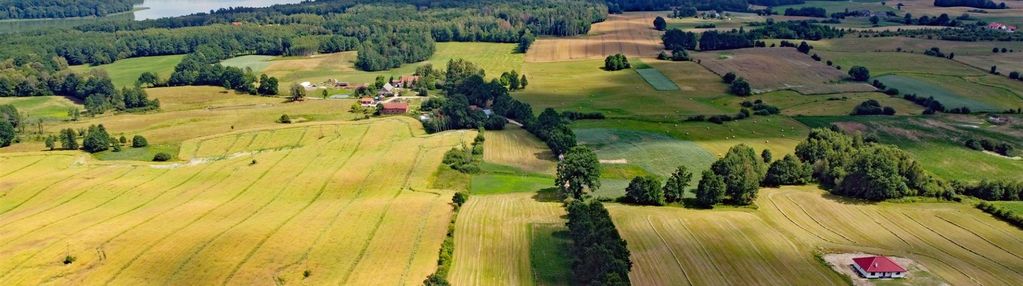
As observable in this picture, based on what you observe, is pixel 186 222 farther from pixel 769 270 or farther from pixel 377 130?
pixel 769 270

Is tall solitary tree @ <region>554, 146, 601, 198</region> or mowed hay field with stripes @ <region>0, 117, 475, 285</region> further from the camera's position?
tall solitary tree @ <region>554, 146, 601, 198</region>

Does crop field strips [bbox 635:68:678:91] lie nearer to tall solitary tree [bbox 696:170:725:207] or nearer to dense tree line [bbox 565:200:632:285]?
tall solitary tree [bbox 696:170:725:207]

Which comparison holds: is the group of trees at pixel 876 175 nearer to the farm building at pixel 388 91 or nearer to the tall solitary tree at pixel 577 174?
the tall solitary tree at pixel 577 174

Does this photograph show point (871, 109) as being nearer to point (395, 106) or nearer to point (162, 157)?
point (395, 106)

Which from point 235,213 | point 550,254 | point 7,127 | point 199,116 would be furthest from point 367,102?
point 550,254

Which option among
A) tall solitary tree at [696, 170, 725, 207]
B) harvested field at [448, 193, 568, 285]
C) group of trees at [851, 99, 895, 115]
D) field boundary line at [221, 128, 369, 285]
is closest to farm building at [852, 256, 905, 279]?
tall solitary tree at [696, 170, 725, 207]
